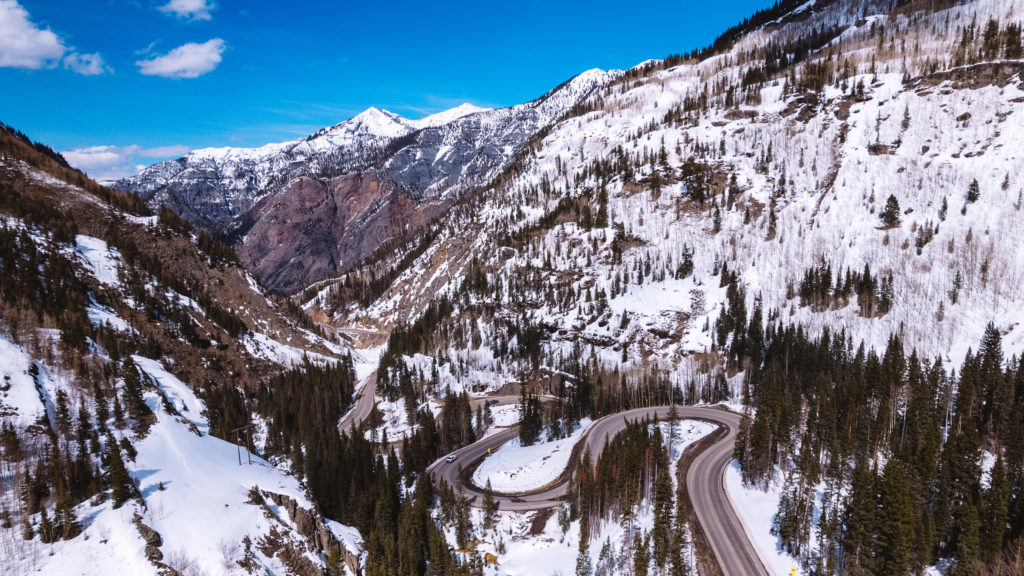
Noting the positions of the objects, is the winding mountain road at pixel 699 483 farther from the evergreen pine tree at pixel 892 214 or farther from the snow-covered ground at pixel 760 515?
the evergreen pine tree at pixel 892 214

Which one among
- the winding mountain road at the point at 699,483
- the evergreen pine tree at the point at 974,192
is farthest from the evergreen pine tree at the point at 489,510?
the evergreen pine tree at the point at 974,192

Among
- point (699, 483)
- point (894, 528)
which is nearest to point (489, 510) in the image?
point (699, 483)

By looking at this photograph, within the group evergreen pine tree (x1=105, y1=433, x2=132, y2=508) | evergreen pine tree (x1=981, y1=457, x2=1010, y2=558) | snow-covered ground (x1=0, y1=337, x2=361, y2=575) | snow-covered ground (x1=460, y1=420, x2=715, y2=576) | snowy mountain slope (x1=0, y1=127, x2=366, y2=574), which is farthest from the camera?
snow-covered ground (x1=460, y1=420, x2=715, y2=576)

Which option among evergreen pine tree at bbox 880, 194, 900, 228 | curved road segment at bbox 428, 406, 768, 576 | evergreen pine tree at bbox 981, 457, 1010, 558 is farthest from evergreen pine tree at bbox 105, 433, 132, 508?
evergreen pine tree at bbox 880, 194, 900, 228

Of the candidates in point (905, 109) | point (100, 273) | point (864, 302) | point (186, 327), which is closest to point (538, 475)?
point (186, 327)

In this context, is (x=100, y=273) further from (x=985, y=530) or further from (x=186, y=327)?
(x=985, y=530)

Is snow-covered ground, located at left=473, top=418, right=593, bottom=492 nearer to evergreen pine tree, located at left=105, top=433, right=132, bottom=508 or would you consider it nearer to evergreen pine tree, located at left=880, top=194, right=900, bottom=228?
evergreen pine tree, located at left=105, top=433, right=132, bottom=508
